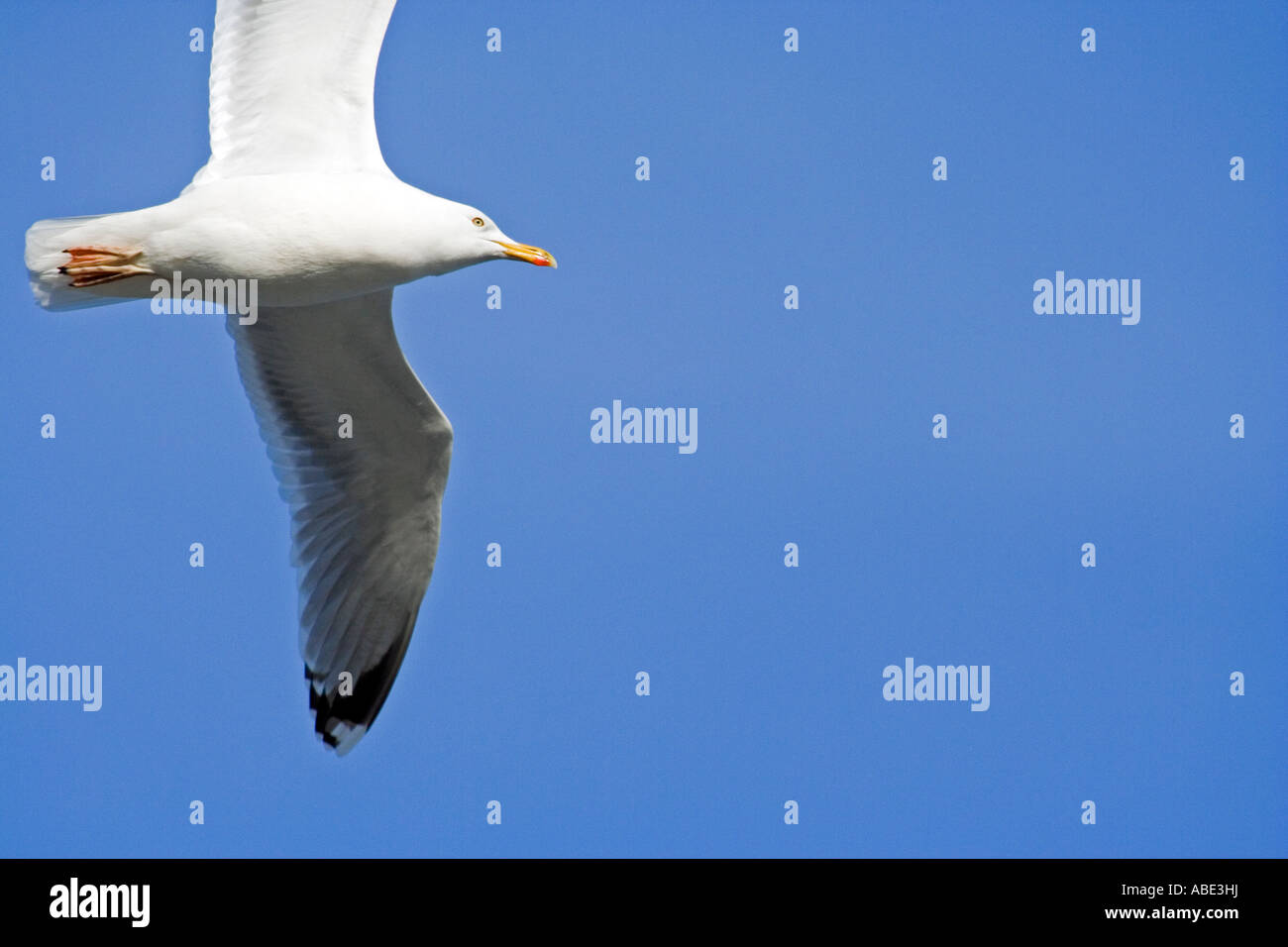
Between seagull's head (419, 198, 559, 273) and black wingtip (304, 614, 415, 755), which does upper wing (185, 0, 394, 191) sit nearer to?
seagull's head (419, 198, 559, 273)

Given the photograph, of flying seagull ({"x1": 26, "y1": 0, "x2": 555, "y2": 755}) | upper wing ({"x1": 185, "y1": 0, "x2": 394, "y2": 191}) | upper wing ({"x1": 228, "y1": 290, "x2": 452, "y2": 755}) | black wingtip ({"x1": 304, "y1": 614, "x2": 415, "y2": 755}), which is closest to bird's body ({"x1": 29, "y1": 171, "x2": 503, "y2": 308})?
flying seagull ({"x1": 26, "y1": 0, "x2": 555, "y2": 755})

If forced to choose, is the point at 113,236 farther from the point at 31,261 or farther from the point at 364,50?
the point at 364,50

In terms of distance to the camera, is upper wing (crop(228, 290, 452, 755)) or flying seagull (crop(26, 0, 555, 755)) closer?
flying seagull (crop(26, 0, 555, 755))

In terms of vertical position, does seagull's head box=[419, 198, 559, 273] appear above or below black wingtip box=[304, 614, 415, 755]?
above

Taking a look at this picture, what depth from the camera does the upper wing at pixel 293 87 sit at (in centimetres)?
688

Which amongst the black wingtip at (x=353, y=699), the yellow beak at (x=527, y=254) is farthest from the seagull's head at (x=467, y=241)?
the black wingtip at (x=353, y=699)

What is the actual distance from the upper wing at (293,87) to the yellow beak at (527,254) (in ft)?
2.00

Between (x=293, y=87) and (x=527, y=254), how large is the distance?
1.18 meters

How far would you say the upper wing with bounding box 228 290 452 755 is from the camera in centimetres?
830

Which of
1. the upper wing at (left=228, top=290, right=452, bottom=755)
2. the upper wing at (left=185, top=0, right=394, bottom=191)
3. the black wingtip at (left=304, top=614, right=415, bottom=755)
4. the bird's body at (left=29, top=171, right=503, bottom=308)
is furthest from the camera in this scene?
the black wingtip at (left=304, top=614, right=415, bottom=755)

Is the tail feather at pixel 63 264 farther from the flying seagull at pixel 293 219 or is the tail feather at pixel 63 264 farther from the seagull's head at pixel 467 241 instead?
the seagull's head at pixel 467 241

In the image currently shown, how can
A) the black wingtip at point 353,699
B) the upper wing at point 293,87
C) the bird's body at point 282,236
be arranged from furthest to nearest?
the black wingtip at point 353,699, the upper wing at point 293,87, the bird's body at point 282,236

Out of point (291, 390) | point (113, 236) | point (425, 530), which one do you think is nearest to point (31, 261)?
point (113, 236)

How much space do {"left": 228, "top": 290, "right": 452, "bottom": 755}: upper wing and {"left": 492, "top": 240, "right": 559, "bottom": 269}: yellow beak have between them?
1423mm
